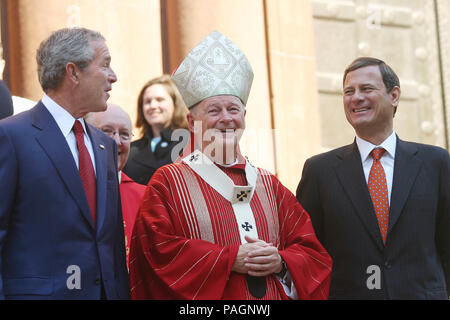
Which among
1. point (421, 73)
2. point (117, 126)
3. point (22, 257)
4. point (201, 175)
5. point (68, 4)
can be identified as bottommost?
point (22, 257)

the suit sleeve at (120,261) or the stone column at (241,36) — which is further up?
the stone column at (241,36)

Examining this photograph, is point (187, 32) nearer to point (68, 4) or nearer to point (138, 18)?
point (138, 18)

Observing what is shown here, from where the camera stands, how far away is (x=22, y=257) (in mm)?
3127

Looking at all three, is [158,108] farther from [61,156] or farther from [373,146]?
[61,156]

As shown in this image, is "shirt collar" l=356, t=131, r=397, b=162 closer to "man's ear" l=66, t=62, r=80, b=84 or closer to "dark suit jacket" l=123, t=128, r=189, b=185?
"dark suit jacket" l=123, t=128, r=189, b=185

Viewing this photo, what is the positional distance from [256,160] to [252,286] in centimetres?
310

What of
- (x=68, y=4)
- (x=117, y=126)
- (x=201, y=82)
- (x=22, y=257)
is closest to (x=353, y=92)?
(x=201, y=82)

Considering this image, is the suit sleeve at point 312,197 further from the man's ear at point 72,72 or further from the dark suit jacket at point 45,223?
the man's ear at point 72,72

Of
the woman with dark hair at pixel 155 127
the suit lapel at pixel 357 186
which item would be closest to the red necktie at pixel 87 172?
the suit lapel at pixel 357 186

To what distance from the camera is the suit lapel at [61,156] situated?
3.27 m

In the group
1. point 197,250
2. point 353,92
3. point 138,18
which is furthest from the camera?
point 138,18

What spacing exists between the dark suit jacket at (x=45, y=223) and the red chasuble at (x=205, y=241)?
22 centimetres

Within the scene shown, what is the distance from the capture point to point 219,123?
12.3 feet

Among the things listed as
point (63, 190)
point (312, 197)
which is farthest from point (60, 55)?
point (312, 197)
